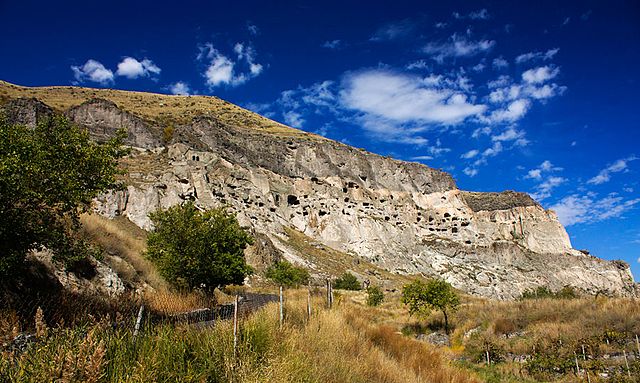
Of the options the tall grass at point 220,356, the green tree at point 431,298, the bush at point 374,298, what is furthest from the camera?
the bush at point 374,298

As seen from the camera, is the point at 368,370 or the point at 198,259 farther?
the point at 198,259

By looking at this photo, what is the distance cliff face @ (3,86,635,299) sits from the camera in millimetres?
76375

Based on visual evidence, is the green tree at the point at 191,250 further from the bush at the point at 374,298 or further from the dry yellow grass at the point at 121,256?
the bush at the point at 374,298

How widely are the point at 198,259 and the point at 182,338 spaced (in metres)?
17.1

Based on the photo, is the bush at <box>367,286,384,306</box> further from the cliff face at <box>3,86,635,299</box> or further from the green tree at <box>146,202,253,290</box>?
the cliff face at <box>3,86,635,299</box>

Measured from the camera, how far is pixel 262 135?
10538 centimetres

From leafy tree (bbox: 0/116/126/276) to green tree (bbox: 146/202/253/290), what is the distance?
37.2 feet

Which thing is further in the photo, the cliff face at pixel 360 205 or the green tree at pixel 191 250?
the cliff face at pixel 360 205

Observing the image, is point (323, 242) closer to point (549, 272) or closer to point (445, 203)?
point (445, 203)

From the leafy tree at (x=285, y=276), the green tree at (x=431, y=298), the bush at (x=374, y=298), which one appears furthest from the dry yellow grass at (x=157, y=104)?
the green tree at (x=431, y=298)

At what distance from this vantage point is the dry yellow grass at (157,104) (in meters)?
113

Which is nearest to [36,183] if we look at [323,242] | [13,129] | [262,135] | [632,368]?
[13,129]

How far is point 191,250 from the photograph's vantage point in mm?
21438

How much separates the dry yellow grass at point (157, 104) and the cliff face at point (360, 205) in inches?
680
